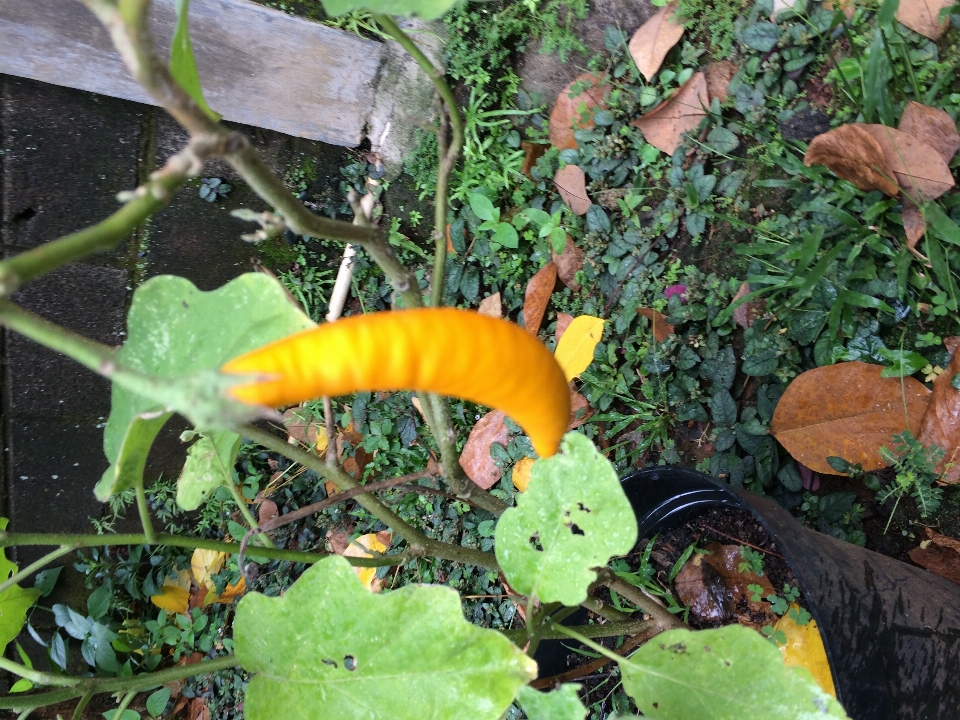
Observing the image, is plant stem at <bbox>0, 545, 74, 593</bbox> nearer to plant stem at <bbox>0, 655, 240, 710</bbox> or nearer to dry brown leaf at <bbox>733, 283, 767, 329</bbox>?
plant stem at <bbox>0, 655, 240, 710</bbox>

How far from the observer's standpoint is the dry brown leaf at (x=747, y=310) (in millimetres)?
1532

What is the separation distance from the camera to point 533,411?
64 centimetres

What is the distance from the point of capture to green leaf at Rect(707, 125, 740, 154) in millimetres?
1602

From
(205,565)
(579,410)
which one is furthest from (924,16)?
(205,565)

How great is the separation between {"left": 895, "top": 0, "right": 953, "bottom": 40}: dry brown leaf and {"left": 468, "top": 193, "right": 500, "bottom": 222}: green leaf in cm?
99

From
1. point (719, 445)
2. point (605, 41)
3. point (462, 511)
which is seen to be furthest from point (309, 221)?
point (605, 41)

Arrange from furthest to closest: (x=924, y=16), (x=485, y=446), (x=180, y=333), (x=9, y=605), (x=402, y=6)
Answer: (x=485, y=446) → (x=924, y=16) → (x=9, y=605) → (x=180, y=333) → (x=402, y=6)

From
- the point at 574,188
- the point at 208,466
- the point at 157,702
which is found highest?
the point at 574,188

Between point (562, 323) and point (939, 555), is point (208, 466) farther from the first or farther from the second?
point (939, 555)

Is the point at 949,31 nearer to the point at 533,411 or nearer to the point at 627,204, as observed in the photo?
the point at 627,204

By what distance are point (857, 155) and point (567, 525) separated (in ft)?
3.54

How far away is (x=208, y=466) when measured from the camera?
3.27ft

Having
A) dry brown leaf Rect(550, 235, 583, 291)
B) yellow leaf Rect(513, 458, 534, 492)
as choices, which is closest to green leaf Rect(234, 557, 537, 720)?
yellow leaf Rect(513, 458, 534, 492)

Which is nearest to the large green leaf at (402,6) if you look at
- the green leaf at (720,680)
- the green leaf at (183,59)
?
the green leaf at (183,59)
